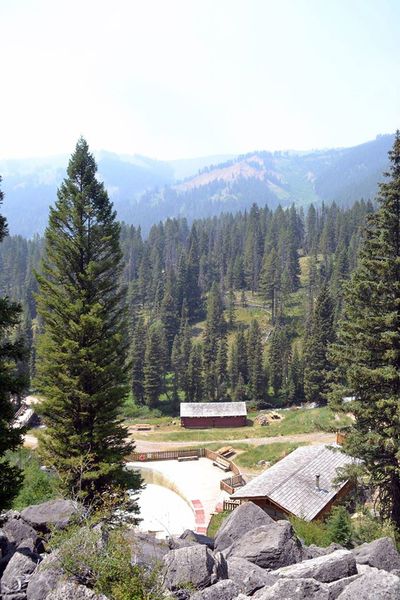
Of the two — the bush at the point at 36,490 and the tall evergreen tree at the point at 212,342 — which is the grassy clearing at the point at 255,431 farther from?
the bush at the point at 36,490

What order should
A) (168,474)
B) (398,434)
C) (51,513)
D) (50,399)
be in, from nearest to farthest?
1. (51,513)
2. (398,434)
3. (50,399)
4. (168,474)

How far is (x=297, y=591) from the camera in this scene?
8.82 m

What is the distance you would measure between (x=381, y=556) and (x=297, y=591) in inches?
174

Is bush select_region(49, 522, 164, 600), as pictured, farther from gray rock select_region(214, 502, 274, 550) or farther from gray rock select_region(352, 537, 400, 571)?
gray rock select_region(352, 537, 400, 571)

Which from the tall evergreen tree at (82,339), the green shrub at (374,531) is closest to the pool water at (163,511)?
the tall evergreen tree at (82,339)

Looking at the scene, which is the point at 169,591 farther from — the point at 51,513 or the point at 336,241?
the point at 336,241

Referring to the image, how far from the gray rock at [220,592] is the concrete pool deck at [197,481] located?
20665 millimetres

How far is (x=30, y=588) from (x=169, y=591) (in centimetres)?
300

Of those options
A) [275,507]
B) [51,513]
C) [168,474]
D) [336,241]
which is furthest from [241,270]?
[51,513]

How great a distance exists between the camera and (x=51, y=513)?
47.4ft

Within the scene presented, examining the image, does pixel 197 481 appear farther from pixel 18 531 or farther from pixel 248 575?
pixel 248 575

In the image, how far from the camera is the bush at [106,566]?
8.96m

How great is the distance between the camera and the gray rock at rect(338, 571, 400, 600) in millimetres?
8289

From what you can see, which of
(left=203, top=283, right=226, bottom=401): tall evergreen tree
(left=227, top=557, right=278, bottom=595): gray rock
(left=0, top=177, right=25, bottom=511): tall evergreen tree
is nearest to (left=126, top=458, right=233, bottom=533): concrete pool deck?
(left=0, top=177, right=25, bottom=511): tall evergreen tree
